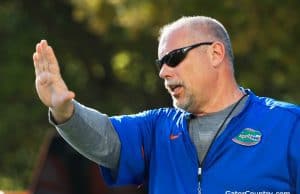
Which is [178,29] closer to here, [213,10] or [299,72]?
[213,10]

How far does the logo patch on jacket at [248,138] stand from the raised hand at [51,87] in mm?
706

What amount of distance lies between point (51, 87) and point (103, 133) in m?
0.38

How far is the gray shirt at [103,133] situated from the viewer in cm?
394

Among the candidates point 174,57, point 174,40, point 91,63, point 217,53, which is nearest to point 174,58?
point 174,57

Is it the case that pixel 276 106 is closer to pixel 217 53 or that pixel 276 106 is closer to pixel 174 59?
pixel 217 53

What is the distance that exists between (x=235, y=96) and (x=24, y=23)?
12.3 meters

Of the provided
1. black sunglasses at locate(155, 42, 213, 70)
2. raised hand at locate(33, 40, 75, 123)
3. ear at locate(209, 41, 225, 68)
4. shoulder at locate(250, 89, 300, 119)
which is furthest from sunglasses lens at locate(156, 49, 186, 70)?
raised hand at locate(33, 40, 75, 123)

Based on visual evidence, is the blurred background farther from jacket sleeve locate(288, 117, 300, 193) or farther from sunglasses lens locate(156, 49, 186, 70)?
jacket sleeve locate(288, 117, 300, 193)

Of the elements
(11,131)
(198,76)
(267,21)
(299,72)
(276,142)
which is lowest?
(11,131)

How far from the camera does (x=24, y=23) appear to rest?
53.2ft

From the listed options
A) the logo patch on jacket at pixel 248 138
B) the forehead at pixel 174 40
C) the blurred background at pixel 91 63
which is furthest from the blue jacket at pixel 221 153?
the blurred background at pixel 91 63

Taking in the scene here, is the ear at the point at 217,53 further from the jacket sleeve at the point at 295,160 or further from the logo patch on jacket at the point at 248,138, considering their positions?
the jacket sleeve at the point at 295,160

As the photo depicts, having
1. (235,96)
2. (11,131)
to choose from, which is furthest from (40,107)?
(235,96)

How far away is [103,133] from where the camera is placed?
4059 millimetres
